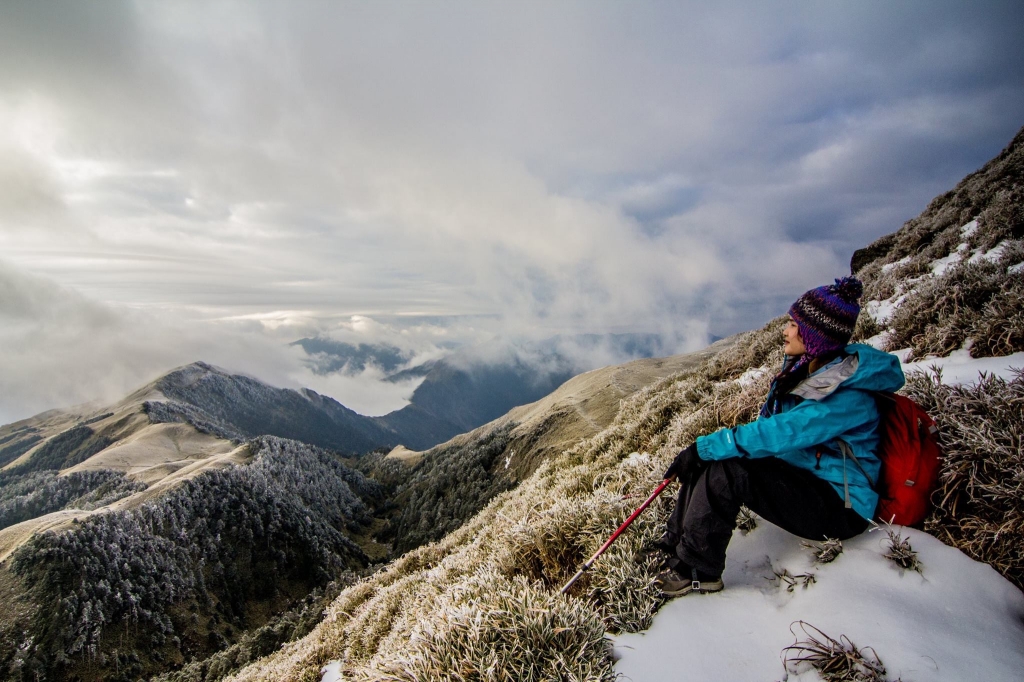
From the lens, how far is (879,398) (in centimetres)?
396

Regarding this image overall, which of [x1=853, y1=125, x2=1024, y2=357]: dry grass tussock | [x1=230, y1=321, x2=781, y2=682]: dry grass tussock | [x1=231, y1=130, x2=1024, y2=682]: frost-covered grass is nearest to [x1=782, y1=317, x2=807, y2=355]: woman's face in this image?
[x1=231, y1=130, x2=1024, y2=682]: frost-covered grass

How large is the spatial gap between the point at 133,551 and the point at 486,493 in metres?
79.7

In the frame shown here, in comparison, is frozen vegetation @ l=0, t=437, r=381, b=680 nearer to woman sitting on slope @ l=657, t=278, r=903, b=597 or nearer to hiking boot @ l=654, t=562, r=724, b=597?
hiking boot @ l=654, t=562, r=724, b=597

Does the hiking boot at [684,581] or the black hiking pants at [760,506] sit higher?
the black hiking pants at [760,506]

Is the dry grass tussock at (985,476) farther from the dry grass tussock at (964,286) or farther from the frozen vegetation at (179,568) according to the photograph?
the frozen vegetation at (179,568)

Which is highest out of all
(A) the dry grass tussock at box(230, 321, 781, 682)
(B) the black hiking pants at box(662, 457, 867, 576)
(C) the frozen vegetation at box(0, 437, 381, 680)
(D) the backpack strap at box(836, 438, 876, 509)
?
(D) the backpack strap at box(836, 438, 876, 509)

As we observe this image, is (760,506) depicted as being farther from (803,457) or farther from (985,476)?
(985,476)

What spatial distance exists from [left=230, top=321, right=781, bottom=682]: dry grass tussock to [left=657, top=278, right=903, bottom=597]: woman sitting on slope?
746mm

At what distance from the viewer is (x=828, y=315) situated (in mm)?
4309

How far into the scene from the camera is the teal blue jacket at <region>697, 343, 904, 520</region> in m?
3.83

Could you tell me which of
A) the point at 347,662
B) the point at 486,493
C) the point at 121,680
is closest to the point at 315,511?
the point at 121,680

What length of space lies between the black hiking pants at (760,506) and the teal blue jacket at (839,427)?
0.17 metres

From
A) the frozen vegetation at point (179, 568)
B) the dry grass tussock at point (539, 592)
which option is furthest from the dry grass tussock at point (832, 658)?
the frozen vegetation at point (179, 568)

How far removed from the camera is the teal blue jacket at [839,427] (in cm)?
383
